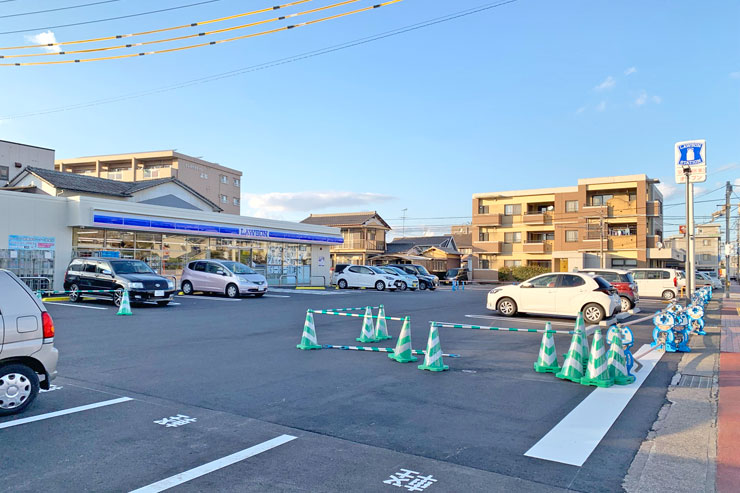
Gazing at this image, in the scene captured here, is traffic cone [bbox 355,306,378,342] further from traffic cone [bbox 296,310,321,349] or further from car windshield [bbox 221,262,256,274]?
car windshield [bbox 221,262,256,274]

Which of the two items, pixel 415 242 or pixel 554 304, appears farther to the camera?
pixel 415 242

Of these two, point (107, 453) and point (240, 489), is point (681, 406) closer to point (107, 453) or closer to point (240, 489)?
point (240, 489)

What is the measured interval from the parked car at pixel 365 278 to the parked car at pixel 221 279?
1018cm

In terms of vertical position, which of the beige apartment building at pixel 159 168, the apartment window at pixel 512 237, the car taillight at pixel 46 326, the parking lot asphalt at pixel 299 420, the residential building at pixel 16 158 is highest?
the beige apartment building at pixel 159 168

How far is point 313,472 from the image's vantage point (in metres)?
4.34

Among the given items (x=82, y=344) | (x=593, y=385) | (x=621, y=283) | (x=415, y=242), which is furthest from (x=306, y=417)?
(x=415, y=242)

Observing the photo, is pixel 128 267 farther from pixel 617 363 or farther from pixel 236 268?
pixel 617 363

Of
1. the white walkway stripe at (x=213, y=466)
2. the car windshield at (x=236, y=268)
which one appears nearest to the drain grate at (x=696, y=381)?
the white walkway stripe at (x=213, y=466)

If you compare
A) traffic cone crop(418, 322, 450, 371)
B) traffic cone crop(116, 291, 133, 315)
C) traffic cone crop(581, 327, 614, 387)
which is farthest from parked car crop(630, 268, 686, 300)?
traffic cone crop(116, 291, 133, 315)

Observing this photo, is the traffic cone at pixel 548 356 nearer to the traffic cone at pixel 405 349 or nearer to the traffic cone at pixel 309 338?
the traffic cone at pixel 405 349

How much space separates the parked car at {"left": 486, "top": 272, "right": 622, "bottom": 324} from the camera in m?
15.2

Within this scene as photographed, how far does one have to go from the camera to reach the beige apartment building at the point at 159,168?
60719 millimetres

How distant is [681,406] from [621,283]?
1423 cm

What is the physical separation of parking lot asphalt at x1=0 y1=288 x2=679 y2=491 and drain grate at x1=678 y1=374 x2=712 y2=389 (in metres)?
0.31
